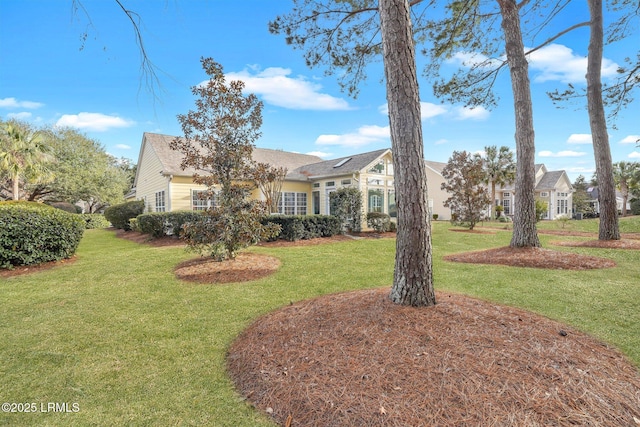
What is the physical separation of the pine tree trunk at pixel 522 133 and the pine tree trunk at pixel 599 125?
12.0ft

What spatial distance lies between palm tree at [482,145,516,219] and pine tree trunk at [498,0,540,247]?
76.0 ft

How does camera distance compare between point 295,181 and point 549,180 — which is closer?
point 295,181

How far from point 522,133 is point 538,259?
3193 millimetres

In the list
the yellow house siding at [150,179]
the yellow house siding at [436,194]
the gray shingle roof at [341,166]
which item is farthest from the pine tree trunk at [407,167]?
the yellow house siding at [436,194]

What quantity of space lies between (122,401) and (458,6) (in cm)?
1067

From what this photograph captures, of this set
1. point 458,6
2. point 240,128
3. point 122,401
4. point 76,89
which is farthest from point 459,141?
point 122,401

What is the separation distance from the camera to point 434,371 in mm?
2264

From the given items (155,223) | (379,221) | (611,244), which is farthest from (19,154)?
(611,244)

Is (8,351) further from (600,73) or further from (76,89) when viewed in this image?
(600,73)

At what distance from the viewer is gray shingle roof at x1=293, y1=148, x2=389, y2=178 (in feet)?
53.0

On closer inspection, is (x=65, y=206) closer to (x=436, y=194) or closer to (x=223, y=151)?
(x=223, y=151)

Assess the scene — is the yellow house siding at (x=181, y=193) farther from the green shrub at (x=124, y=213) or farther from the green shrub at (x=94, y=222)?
the green shrub at (x=94, y=222)

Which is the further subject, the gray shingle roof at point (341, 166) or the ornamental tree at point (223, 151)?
the gray shingle roof at point (341, 166)

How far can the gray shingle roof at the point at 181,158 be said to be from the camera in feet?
48.8
